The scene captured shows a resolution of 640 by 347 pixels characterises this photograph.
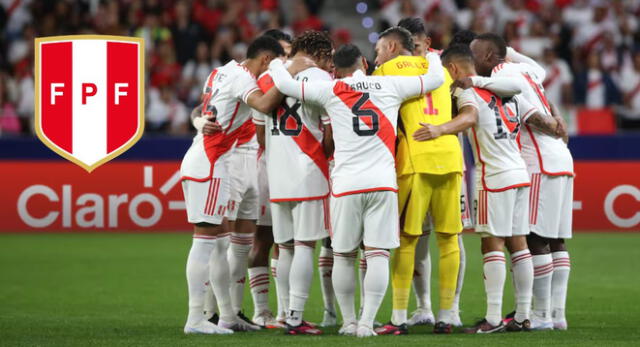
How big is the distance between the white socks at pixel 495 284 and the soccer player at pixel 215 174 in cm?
205

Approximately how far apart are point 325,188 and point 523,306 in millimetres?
1814

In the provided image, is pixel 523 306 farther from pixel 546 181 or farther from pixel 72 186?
pixel 72 186

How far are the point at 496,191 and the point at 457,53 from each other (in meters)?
1.12

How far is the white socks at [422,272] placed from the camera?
28.7 feet

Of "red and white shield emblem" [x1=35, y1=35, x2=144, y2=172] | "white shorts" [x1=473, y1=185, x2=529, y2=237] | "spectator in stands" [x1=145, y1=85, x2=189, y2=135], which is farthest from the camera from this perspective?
"spectator in stands" [x1=145, y1=85, x2=189, y2=135]

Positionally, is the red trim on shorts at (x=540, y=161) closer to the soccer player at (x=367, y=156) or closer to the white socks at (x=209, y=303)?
the soccer player at (x=367, y=156)

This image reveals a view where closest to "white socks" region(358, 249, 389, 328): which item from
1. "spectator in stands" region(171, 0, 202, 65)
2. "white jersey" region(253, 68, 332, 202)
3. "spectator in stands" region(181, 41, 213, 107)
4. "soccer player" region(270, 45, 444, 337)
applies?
"soccer player" region(270, 45, 444, 337)

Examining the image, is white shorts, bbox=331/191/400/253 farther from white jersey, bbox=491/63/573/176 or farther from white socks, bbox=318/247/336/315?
white jersey, bbox=491/63/573/176

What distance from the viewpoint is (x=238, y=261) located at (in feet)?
29.0

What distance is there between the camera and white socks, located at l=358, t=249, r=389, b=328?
761 cm

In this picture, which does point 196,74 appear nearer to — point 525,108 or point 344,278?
point 525,108

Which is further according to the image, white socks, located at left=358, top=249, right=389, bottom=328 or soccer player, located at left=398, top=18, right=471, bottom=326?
soccer player, located at left=398, top=18, right=471, bottom=326

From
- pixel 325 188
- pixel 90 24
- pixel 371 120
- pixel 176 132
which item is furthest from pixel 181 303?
pixel 90 24

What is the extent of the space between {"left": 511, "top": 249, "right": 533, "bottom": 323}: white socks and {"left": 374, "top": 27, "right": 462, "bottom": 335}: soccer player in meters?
0.58
